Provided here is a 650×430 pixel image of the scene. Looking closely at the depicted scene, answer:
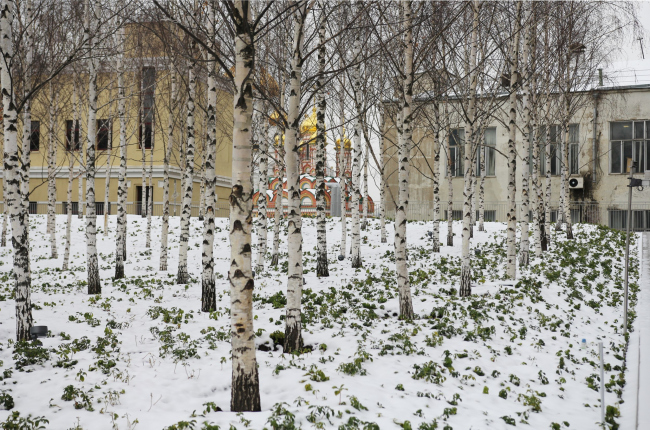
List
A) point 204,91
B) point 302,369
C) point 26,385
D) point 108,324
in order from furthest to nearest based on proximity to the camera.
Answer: point 204,91 → point 108,324 → point 302,369 → point 26,385

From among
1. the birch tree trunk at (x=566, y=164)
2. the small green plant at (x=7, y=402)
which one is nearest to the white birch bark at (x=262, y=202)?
the small green plant at (x=7, y=402)

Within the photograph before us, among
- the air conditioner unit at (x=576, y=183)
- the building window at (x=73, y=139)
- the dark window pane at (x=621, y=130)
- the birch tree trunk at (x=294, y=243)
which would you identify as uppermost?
the dark window pane at (x=621, y=130)

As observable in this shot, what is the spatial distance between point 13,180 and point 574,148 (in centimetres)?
3361

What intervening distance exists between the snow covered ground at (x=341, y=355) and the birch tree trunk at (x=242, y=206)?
880 millimetres

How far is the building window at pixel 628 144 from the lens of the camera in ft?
106

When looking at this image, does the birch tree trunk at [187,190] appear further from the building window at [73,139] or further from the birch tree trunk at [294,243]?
the building window at [73,139]

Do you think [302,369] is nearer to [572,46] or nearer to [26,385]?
[26,385]

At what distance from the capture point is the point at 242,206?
592 centimetres

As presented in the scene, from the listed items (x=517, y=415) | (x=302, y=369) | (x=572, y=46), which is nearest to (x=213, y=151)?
(x=302, y=369)

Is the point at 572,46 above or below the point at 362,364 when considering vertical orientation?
above

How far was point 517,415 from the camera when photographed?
6742mm

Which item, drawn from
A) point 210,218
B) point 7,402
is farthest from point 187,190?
point 7,402

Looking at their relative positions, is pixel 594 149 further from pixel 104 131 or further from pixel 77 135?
pixel 77 135

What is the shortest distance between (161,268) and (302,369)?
10.9 metres
